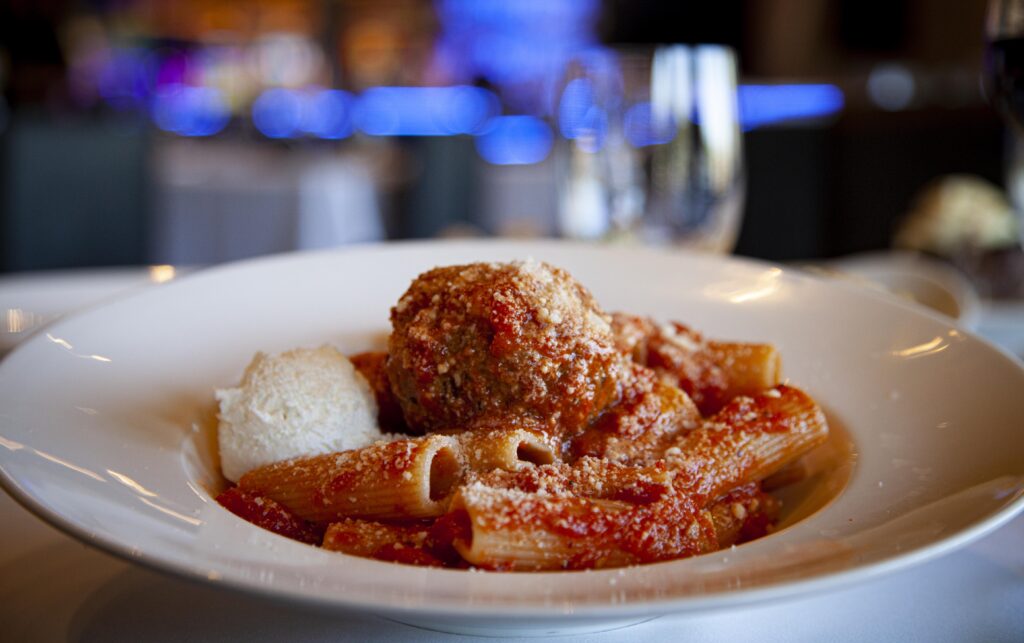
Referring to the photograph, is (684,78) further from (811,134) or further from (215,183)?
(215,183)

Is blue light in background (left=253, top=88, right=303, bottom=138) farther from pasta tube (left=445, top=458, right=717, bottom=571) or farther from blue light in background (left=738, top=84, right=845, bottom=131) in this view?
pasta tube (left=445, top=458, right=717, bottom=571)

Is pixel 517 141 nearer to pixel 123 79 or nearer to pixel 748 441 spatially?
pixel 123 79

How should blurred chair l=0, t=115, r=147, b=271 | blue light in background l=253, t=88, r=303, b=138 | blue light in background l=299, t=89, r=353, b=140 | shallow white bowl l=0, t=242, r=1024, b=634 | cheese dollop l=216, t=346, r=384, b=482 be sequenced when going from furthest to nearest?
blue light in background l=299, t=89, r=353, b=140, blue light in background l=253, t=88, r=303, b=138, blurred chair l=0, t=115, r=147, b=271, cheese dollop l=216, t=346, r=384, b=482, shallow white bowl l=0, t=242, r=1024, b=634

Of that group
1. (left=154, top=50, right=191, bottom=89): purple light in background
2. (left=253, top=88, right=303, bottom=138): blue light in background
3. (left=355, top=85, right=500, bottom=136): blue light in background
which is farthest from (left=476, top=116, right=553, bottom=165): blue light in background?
(left=154, top=50, right=191, bottom=89): purple light in background

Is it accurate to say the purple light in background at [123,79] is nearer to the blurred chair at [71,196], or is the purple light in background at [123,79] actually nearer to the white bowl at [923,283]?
the blurred chair at [71,196]

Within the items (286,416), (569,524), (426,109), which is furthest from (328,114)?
(569,524)

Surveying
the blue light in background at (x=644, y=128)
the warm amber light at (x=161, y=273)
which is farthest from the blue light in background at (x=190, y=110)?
the blue light in background at (x=644, y=128)
